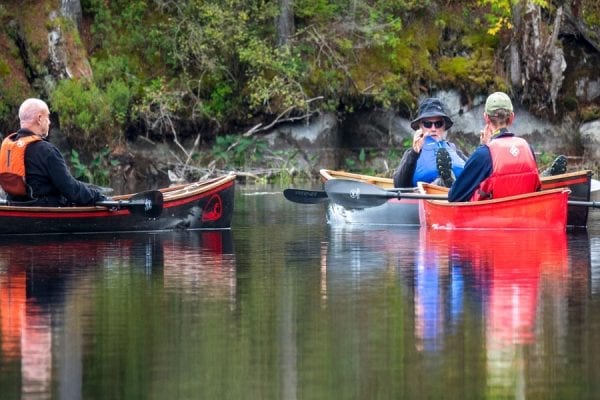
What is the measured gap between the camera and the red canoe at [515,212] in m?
14.1

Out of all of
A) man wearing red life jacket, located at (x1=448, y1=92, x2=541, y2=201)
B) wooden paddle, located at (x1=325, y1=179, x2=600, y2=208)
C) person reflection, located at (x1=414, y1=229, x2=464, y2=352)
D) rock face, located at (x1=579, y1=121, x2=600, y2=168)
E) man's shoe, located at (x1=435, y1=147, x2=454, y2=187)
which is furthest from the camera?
rock face, located at (x1=579, y1=121, x2=600, y2=168)

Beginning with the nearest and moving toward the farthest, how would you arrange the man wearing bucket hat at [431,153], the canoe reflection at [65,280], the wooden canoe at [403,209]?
the canoe reflection at [65,280], the wooden canoe at [403,209], the man wearing bucket hat at [431,153]

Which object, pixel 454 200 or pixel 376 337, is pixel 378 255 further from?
pixel 376 337

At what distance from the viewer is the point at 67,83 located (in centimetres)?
2588

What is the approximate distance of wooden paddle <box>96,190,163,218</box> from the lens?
15056 mm

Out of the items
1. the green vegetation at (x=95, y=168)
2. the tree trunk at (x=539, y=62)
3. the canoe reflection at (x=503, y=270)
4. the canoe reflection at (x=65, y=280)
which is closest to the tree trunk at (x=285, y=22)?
the green vegetation at (x=95, y=168)

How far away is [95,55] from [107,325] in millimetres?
20324

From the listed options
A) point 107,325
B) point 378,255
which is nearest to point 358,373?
point 107,325

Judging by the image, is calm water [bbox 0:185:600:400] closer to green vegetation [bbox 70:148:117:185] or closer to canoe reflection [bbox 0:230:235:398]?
canoe reflection [bbox 0:230:235:398]

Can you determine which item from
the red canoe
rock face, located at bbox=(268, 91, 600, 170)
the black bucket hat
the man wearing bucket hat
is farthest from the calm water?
rock face, located at bbox=(268, 91, 600, 170)

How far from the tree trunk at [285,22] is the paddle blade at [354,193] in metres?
11.4

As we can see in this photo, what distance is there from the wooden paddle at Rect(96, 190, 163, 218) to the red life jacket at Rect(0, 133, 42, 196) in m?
1.04

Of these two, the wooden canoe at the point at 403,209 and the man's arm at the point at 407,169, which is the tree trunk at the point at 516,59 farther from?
the man's arm at the point at 407,169

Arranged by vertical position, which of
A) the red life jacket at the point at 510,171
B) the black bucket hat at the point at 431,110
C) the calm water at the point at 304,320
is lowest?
the calm water at the point at 304,320
